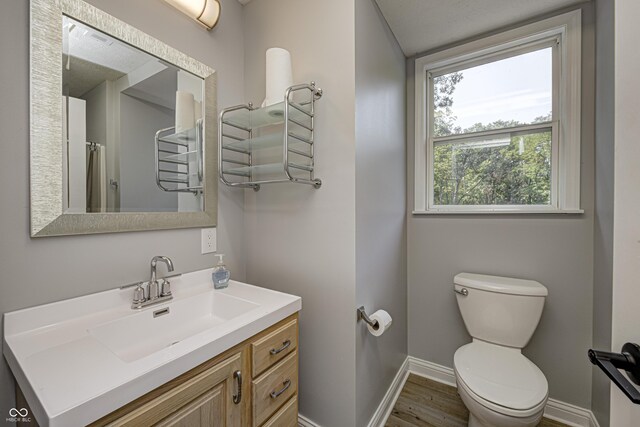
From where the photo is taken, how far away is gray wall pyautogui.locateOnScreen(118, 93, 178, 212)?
1.06 metres

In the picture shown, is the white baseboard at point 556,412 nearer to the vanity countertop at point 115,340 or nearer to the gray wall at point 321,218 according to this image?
the gray wall at point 321,218

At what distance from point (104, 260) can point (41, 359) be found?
1.22ft

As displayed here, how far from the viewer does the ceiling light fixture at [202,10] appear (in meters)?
1.18

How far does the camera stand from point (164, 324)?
1.02m

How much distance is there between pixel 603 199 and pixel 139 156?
2.23m

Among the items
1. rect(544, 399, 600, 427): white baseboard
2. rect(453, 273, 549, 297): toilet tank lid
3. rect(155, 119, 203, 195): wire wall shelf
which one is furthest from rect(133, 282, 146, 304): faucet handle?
rect(544, 399, 600, 427): white baseboard

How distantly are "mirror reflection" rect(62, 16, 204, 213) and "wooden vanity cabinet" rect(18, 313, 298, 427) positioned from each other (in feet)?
2.38

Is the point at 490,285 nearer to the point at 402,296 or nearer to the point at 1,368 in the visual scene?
the point at 402,296

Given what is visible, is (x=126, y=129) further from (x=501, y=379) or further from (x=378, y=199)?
(x=501, y=379)

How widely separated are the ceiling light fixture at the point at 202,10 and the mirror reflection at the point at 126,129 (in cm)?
27

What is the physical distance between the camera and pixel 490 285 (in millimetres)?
1513

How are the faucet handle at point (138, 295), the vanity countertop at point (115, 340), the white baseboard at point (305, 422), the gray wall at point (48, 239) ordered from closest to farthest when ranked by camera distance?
the vanity countertop at point (115, 340), the gray wall at point (48, 239), the faucet handle at point (138, 295), the white baseboard at point (305, 422)

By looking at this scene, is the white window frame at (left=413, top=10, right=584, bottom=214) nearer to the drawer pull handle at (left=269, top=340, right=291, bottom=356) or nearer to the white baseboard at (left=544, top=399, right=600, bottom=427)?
the white baseboard at (left=544, top=399, right=600, bottom=427)

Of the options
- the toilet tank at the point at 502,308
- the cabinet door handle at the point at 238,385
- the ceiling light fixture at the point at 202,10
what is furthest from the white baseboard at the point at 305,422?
the ceiling light fixture at the point at 202,10
